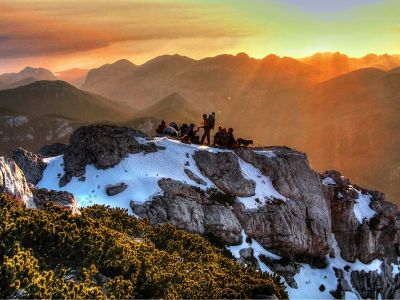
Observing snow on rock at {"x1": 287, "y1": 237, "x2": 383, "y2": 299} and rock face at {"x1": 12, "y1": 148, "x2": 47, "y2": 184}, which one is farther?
snow on rock at {"x1": 287, "y1": 237, "x2": 383, "y2": 299}

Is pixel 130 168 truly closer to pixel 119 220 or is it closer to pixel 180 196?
pixel 180 196

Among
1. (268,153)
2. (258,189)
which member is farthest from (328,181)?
(258,189)

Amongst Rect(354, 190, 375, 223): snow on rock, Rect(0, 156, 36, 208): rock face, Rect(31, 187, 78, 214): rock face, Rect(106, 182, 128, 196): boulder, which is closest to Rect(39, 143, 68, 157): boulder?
Rect(106, 182, 128, 196): boulder

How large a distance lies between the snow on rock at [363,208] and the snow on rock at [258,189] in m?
14.2

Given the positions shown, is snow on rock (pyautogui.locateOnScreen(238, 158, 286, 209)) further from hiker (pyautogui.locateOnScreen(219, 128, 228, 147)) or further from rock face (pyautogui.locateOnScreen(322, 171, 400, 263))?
rock face (pyautogui.locateOnScreen(322, 171, 400, 263))

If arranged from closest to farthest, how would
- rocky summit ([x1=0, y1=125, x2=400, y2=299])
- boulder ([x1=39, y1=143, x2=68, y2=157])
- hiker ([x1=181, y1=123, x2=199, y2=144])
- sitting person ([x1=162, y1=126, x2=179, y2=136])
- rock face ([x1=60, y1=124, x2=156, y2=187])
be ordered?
rocky summit ([x1=0, y1=125, x2=400, y2=299]) < rock face ([x1=60, y1=124, x2=156, y2=187]) < hiker ([x1=181, y1=123, x2=199, y2=144]) < sitting person ([x1=162, y1=126, x2=179, y2=136]) < boulder ([x1=39, y1=143, x2=68, y2=157])

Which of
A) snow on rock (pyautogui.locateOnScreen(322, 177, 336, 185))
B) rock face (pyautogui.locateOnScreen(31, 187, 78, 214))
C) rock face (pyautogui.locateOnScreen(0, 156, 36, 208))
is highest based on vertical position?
rock face (pyautogui.locateOnScreen(0, 156, 36, 208))

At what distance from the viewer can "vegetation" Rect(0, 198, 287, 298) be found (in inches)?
680

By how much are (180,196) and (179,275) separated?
24.1m

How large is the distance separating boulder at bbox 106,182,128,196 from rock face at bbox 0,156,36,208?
1765 centimetres

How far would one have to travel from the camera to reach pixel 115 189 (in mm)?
45875

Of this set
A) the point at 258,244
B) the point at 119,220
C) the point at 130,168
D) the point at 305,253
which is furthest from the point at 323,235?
the point at 119,220

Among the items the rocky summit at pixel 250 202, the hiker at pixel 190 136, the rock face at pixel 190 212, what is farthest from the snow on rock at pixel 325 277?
the hiker at pixel 190 136

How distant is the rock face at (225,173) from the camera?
53438mm
